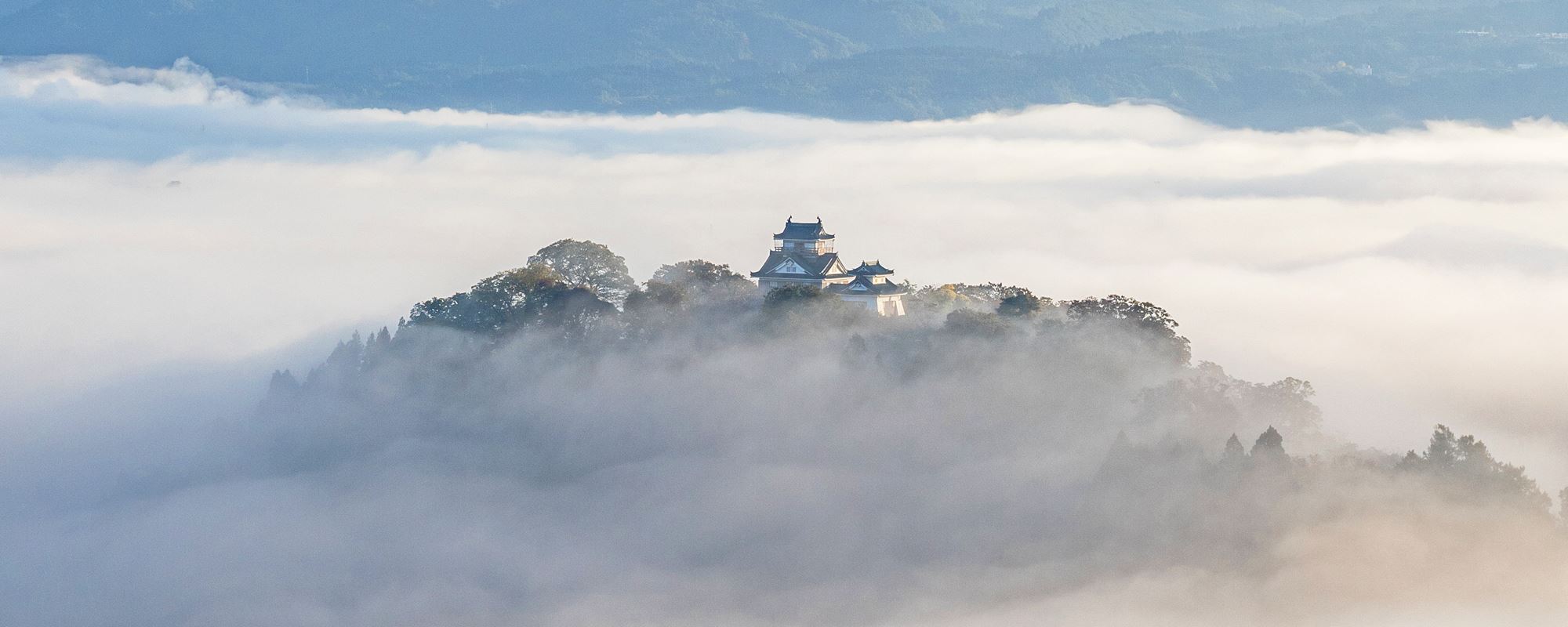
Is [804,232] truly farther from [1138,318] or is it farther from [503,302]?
[1138,318]

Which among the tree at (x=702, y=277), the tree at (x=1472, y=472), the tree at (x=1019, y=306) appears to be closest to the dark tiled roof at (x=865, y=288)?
the tree at (x=702, y=277)

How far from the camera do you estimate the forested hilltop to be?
75562 mm

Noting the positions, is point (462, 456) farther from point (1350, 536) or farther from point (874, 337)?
point (1350, 536)

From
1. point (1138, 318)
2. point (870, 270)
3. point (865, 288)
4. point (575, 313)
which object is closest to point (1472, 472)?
point (1138, 318)

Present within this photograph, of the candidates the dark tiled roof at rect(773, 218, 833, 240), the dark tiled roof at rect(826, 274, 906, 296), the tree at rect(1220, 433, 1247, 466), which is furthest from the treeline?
the dark tiled roof at rect(773, 218, 833, 240)

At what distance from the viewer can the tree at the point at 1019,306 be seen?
86188mm

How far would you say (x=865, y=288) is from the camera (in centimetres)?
8869

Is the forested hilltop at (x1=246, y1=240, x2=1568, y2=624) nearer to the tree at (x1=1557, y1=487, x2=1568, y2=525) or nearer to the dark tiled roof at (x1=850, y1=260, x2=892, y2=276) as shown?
the tree at (x1=1557, y1=487, x2=1568, y2=525)

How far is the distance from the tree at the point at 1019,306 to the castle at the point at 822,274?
4.37m

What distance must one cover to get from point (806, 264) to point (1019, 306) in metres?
8.28

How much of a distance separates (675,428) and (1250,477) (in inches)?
A: 957

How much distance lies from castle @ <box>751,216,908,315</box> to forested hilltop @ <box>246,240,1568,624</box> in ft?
3.68

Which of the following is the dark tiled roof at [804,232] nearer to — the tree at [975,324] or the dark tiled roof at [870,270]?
the dark tiled roof at [870,270]

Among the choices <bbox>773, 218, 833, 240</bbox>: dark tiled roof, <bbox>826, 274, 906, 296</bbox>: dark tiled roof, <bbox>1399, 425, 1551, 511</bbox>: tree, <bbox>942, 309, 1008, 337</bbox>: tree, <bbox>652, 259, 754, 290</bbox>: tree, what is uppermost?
<bbox>773, 218, 833, 240</bbox>: dark tiled roof
